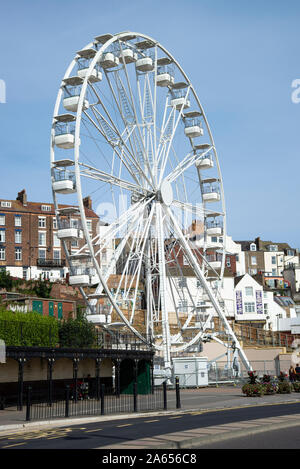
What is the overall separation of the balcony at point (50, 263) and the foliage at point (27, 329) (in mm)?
46421

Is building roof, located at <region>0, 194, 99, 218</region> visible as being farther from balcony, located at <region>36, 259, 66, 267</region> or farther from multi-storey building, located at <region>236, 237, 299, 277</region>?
multi-storey building, located at <region>236, 237, 299, 277</region>

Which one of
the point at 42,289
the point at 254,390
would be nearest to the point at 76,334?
the point at 254,390

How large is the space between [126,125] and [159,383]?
1781cm

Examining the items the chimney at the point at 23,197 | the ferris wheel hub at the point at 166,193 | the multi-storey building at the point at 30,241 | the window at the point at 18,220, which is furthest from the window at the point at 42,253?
the ferris wheel hub at the point at 166,193

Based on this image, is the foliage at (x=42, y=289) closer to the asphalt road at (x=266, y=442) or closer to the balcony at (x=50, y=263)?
the balcony at (x=50, y=263)

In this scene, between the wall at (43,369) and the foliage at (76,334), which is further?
the foliage at (76,334)

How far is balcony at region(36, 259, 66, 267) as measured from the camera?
89.5 m

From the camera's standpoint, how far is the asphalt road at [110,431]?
17297mm

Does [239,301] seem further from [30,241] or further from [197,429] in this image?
[197,429]

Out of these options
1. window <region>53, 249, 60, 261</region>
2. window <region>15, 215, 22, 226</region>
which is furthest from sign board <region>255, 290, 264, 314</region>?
window <region>15, 215, 22, 226</region>

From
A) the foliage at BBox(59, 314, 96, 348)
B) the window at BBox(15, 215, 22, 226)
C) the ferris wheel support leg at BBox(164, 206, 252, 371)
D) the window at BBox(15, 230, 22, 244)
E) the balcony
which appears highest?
the window at BBox(15, 215, 22, 226)

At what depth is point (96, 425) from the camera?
23.4 metres

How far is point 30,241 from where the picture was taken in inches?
3514
